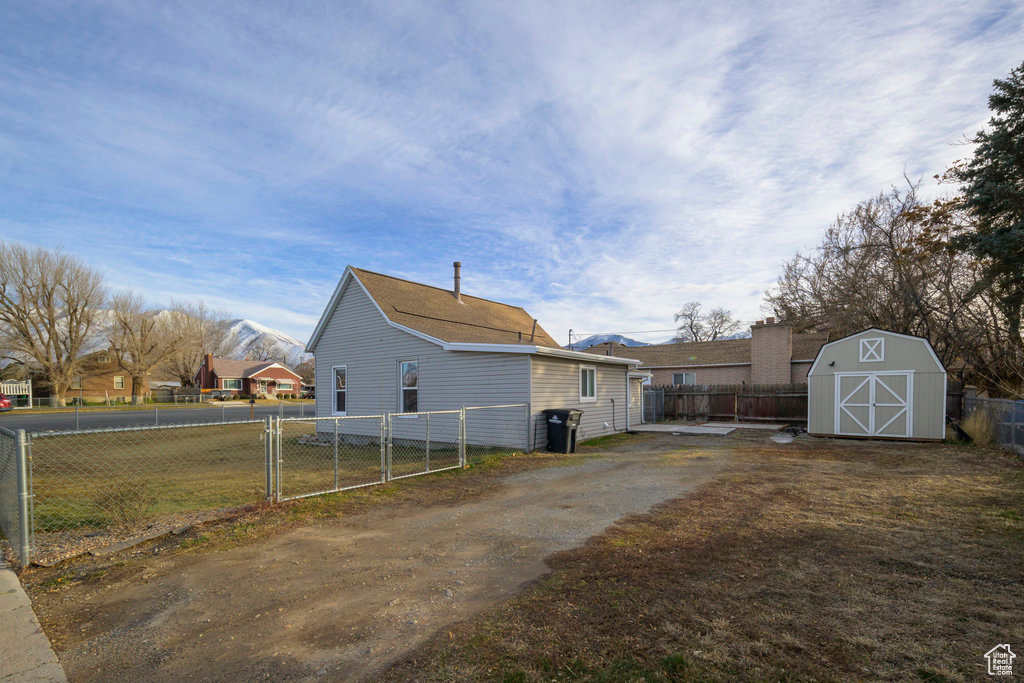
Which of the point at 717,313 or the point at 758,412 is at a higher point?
the point at 717,313

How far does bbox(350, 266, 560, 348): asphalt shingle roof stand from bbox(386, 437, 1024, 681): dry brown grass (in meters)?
10.1

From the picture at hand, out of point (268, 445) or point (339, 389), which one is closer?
point (268, 445)

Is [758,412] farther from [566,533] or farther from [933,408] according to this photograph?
[566,533]

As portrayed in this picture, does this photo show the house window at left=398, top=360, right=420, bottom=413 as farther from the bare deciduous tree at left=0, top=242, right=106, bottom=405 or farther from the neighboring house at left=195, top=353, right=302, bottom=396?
the neighboring house at left=195, top=353, right=302, bottom=396

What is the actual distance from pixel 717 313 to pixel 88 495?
201ft

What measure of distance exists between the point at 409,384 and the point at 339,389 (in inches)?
138

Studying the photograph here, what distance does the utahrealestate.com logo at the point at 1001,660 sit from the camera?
3.02 metres

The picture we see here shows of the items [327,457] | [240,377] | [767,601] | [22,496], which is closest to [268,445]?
[22,496]

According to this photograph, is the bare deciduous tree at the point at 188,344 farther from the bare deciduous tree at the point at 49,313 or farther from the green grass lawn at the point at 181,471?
the green grass lawn at the point at 181,471

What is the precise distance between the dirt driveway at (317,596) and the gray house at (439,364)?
6239 mm

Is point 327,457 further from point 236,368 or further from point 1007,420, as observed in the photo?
point 236,368

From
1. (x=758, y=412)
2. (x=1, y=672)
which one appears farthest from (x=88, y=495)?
(x=758, y=412)

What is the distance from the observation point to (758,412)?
23219mm

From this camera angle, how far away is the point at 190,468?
12.0 m
